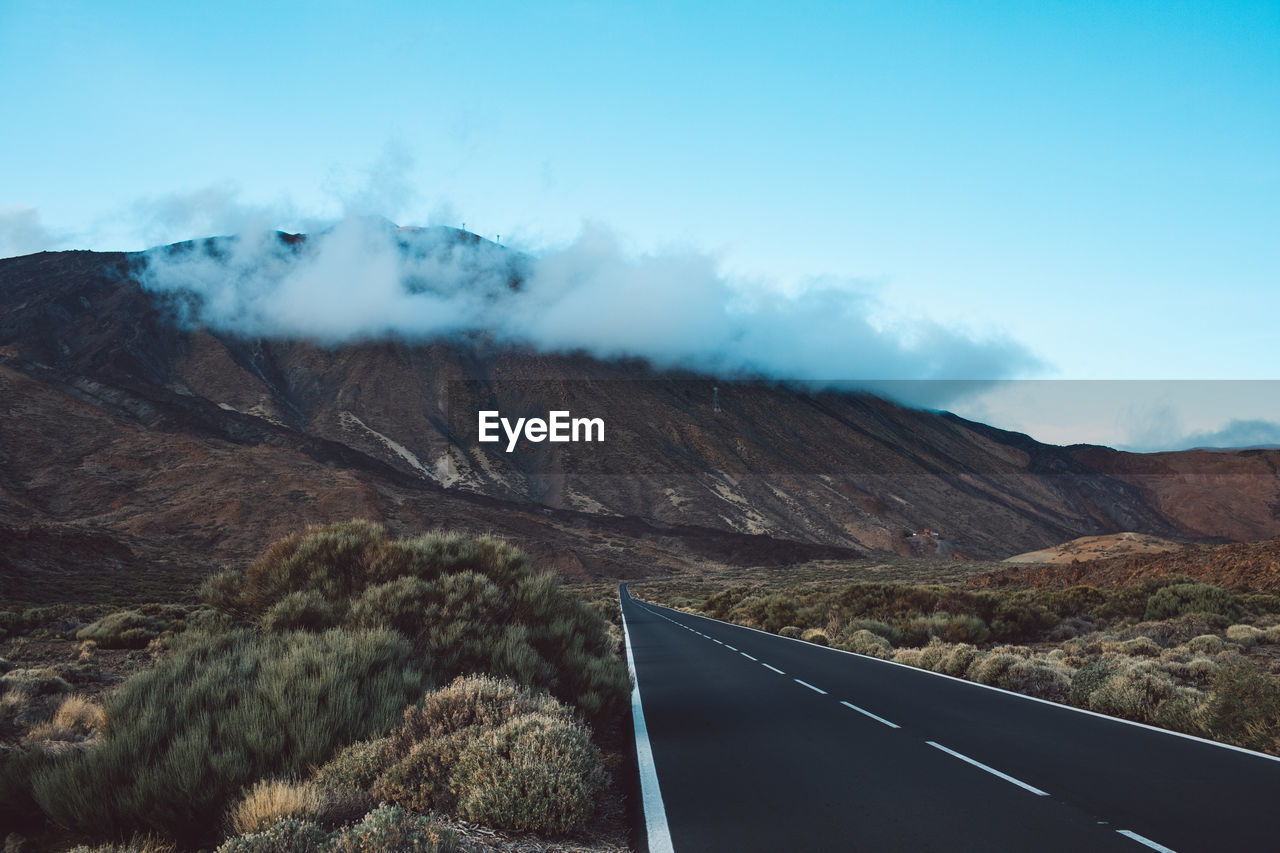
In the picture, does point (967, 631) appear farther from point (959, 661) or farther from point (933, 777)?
point (933, 777)

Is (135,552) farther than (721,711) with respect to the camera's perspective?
Yes

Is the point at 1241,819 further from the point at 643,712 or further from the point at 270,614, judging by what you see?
the point at 270,614

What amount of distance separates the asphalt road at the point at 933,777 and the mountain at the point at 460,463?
145ft

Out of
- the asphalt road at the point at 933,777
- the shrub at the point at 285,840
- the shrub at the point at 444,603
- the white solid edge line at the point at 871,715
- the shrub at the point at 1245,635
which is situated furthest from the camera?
the shrub at the point at 1245,635

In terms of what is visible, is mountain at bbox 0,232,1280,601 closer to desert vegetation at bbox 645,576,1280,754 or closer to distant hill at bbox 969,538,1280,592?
desert vegetation at bbox 645,576,1280,754

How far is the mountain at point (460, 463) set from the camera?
71562mm

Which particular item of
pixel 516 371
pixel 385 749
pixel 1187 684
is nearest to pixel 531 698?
pixel 385 749

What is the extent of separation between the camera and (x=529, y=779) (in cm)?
547

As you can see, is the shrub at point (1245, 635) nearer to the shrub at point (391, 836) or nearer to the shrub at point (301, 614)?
the shrub at point (301, 614)

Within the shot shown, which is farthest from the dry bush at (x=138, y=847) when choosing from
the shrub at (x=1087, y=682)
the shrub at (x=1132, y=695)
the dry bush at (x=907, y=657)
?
the dry bush at (x=907, y=657)

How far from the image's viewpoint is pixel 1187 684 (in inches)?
489

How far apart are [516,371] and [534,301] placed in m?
37.4

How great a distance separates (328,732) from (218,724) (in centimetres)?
80

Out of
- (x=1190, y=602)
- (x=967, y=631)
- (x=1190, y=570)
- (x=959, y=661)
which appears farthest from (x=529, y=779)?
(x=1190, y=570)
